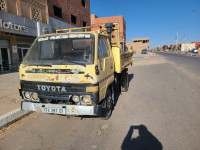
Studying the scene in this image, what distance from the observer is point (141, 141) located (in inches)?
112

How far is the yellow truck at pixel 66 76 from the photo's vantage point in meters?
2.88

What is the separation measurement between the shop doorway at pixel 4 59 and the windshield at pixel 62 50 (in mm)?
10408

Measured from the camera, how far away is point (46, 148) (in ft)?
8.95

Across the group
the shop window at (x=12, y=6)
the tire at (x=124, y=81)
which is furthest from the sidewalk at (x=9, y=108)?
the shop window at (x=12, y=6)

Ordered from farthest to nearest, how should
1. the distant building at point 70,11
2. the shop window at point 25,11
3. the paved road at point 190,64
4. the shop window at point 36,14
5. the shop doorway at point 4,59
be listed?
the distant building at point 70,11 < the shop window at point 36,14 < the shop doorway at point 4,59 < the shop window at point 25,11 < the paved road at point 190,64

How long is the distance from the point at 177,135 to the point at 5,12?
12.6 metres

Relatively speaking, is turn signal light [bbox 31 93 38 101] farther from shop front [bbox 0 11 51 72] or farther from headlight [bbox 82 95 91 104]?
shop front [bbox 0 11 51 72]

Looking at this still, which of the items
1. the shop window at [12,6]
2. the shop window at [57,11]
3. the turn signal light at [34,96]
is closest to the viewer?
the turn signal light at [34,96]

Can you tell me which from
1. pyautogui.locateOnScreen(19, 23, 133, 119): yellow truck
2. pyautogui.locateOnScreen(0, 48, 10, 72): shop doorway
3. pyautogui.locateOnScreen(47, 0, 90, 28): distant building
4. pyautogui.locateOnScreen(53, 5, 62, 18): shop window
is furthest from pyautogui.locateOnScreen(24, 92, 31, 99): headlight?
pyautogui.locateOnScreen(53, 5, 62, 18): shop window

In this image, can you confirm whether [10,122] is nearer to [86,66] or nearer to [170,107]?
[86,66]

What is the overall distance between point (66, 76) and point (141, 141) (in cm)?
200

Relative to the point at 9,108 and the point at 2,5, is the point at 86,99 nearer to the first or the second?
the point at 9,108

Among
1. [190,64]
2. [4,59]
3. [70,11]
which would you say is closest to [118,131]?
[4,59]

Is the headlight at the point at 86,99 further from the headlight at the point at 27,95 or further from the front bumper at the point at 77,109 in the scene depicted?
the headlight at the point at 27,95
